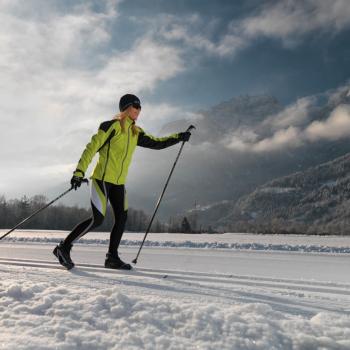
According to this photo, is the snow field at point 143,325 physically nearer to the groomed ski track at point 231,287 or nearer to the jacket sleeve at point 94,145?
the groomed ski track at point 231,287

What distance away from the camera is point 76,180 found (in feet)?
15.7

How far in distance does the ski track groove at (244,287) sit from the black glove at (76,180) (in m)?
1.04

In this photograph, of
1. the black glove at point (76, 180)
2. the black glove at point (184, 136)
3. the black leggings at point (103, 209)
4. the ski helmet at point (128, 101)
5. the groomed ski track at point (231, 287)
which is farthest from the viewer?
the black glove at point (184, 136)

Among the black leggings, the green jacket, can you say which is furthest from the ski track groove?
the green jacket

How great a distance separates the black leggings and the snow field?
217cm

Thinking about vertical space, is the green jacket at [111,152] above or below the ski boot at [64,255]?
above

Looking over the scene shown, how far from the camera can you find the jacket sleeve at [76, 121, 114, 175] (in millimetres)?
4906

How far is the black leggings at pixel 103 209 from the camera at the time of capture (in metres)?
5.02

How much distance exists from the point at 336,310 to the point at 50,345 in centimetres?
197

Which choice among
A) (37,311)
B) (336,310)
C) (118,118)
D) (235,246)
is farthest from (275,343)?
(235,246)

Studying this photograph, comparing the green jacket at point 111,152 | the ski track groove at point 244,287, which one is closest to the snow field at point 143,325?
the ski track groove at point 244,287

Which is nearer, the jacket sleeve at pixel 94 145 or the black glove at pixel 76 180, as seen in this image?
the black glove at pixel 76 180

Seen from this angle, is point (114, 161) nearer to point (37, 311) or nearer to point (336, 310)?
point (37, 311)

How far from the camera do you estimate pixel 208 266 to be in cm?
609
